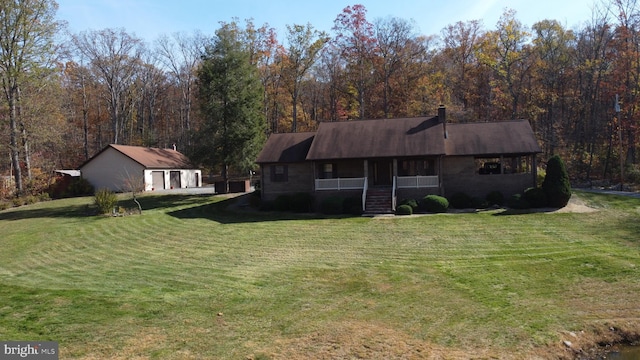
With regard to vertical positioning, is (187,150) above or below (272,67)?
below

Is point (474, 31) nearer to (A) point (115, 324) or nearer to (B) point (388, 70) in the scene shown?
(B) point (388, 70)

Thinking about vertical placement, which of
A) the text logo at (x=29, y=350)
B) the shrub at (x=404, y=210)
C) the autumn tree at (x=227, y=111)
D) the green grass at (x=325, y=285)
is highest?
the autumn tree at (x=227, y=111)

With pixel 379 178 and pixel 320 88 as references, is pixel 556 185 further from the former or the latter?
pixel 320 88

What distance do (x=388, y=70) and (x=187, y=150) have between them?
2502cm

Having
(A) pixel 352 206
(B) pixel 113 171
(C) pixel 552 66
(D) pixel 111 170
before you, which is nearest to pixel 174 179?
(B) pixel 113 171

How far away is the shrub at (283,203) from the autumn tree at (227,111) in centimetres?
819

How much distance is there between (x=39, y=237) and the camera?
22031 mm

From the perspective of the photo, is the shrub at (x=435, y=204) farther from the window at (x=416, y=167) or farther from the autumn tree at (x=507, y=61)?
the autumn tree at (x=507, y=61)

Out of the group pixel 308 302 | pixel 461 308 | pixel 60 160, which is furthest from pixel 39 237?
pixel 60 160

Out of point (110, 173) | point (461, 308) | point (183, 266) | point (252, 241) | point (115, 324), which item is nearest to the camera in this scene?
point (115, 324)

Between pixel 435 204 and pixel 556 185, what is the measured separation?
6631 mm

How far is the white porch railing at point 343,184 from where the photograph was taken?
2797cm

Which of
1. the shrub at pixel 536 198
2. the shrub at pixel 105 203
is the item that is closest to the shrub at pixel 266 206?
the shrub at pixel 105 203

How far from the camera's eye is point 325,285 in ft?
40.9
